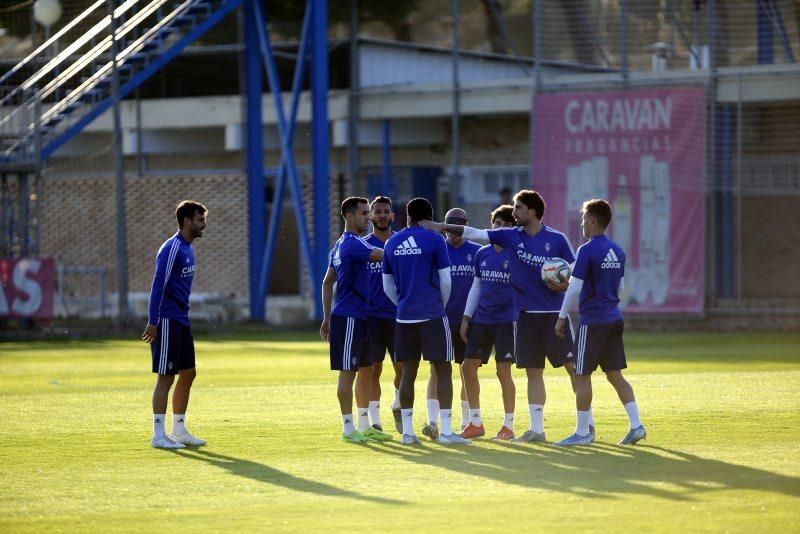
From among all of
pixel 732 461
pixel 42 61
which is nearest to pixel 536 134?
pixel 42 61

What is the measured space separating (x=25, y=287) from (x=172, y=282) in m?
19.2

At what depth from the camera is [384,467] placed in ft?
36.7

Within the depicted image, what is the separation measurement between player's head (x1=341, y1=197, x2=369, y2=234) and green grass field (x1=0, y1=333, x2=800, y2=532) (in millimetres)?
1920

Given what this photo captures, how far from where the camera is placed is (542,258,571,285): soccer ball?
41.4 ft

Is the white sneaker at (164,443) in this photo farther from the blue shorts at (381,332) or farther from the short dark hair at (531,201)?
the short dark hair at (531,201)

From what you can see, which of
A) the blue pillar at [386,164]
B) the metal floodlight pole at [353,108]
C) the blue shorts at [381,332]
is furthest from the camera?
the blue pillar at [386,164]

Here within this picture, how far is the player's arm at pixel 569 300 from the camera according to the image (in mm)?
12195

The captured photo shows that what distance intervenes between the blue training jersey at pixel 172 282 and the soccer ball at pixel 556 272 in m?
3.11

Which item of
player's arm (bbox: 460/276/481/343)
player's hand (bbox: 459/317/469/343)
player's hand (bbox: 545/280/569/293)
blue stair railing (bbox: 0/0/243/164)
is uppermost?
blue stair railing (bbox: 0/0/243/164)

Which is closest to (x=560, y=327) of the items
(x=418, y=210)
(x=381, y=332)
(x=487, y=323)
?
(x=487, y=323)

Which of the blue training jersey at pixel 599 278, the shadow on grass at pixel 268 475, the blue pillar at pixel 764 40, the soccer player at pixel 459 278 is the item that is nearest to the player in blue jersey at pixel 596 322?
the blue training jersey at pixel 599 278

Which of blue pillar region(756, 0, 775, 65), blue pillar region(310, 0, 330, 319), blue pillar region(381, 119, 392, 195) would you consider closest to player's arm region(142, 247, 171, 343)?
blue pillar region(310, 0, 330, 319)

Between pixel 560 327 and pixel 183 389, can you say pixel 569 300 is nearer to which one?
pixel 560 327

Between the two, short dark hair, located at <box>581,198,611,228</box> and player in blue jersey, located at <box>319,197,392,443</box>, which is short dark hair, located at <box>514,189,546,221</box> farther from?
player in blue jersey, located at <box>319,197,392,443</box>
